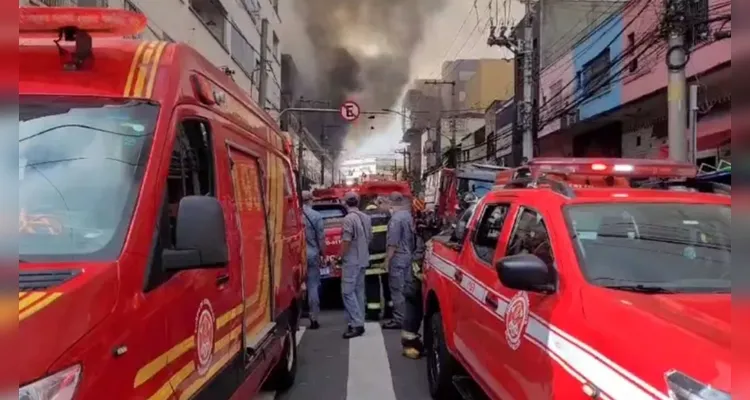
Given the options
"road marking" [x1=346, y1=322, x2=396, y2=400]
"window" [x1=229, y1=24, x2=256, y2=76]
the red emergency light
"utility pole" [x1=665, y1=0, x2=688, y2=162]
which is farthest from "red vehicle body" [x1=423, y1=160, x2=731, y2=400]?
"window" [x1=229, y1=24, x2=256, y2=76]

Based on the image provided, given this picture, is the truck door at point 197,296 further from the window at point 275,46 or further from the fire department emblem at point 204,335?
the window at point 275,46

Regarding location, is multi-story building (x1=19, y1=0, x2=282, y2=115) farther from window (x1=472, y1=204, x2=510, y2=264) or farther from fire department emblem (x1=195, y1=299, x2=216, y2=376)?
fire department emblem (x1=195, y1=299, x2=216, y2=376)

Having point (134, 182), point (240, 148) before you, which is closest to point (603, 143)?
point (240, 148)

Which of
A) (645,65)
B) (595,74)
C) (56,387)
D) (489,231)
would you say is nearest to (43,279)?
(56,387)

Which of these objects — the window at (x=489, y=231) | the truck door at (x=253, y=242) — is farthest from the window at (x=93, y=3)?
the window at (x=489, y=231)

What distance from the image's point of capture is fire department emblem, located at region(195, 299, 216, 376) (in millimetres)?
3154

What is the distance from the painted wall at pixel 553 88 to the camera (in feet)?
79.7

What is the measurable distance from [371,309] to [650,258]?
6.55m

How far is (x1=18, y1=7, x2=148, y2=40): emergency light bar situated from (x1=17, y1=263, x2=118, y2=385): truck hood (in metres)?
1.23

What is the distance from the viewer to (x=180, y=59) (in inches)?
128

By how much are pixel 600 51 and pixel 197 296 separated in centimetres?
2066

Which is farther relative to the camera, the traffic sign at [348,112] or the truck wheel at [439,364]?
the traffic sign at [348,112]

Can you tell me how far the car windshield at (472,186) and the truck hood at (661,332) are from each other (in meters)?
12.4

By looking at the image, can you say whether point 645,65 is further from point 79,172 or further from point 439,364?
point 79,172
